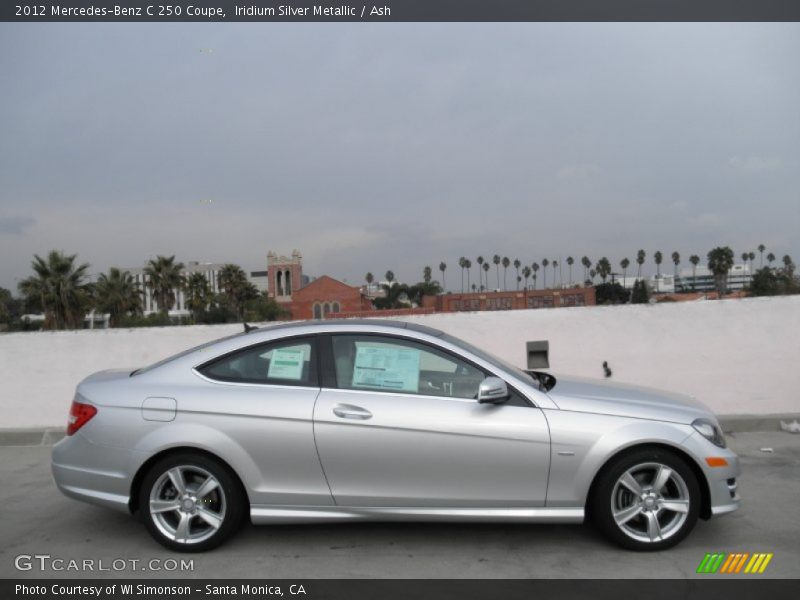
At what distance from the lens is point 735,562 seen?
3.81 m

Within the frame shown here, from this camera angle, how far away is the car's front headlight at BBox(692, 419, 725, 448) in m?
3.98

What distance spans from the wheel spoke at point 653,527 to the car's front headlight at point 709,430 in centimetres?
58

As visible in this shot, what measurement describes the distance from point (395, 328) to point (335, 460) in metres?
0.94

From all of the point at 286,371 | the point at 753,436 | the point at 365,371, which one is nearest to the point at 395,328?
the point at 365,371

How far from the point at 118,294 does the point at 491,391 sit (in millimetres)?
64510

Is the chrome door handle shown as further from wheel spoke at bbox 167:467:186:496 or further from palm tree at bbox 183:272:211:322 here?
palm tree at bbox 183:272:211:322

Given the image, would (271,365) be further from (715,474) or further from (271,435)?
(715,474)

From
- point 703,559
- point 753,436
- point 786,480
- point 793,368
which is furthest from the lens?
point 793,368

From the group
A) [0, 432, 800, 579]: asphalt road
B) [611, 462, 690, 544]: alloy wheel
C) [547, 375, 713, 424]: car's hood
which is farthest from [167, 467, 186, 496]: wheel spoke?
[611, 462, 690, 544]: alloy wheel

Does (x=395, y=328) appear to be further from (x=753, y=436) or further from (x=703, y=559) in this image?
(x=753, y=436)

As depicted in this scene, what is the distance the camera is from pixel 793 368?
751cm

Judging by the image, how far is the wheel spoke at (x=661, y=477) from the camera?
3893mm

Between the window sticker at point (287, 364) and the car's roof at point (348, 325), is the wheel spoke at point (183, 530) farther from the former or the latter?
the car's roof at point (348, 325)

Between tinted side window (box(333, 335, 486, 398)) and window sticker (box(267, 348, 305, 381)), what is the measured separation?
0.77 ft
